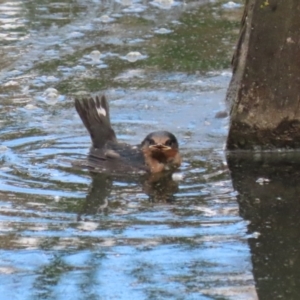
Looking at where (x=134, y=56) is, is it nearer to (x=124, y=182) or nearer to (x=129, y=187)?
(x=124, y=182)

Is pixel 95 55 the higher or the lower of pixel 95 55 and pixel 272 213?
the lower

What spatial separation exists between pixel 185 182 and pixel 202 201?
0.47 meters

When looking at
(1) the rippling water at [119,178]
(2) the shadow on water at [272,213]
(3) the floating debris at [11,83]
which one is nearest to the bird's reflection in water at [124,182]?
(1) the rippling water at [119,178]

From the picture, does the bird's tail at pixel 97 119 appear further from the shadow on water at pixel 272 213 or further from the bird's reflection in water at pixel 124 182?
the shadow on water at pixel 272 213

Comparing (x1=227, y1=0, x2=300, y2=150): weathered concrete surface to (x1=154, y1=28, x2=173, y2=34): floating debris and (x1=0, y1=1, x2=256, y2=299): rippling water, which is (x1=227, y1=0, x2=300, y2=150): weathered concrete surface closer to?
(x1=0, y1=1, x2=256, y2=299): rippling water

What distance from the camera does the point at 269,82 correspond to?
20.4ft

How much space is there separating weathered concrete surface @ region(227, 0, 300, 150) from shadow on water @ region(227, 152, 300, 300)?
0.13 m

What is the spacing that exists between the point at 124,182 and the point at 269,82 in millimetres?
1243

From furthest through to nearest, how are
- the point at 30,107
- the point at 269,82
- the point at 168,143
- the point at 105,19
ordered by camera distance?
the point at 105,19 → the point at 30,107 → the point at 269,82 → the point at 168,143

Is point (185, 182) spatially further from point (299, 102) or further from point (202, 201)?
point (299, 102)

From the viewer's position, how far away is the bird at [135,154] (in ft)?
19.6

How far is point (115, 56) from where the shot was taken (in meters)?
8.97

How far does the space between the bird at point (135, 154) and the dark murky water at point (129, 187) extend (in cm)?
12

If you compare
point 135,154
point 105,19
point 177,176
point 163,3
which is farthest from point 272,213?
point 163,3
